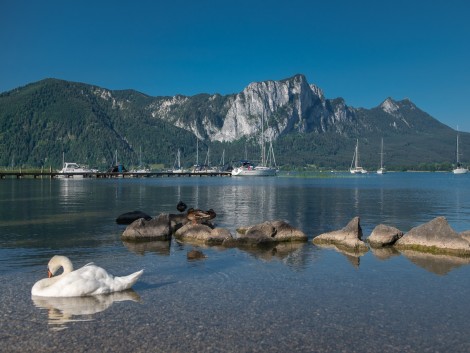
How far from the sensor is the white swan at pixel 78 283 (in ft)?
50.4

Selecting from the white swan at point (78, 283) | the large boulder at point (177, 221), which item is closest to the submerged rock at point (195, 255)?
the white swan at point (78, 283)

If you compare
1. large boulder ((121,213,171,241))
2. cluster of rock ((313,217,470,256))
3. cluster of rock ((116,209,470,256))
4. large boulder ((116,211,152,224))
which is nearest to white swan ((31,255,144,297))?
cluster of rock ((116,209,470,256))

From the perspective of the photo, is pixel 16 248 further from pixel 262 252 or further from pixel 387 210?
pixel 387 210

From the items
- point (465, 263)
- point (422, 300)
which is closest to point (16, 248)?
point (422, 300)

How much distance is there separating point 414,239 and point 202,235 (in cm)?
1221

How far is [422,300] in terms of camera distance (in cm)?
1561

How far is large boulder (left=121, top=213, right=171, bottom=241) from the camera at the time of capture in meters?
28.5

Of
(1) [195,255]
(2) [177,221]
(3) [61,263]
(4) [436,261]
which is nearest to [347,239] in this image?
(4) [436,261]

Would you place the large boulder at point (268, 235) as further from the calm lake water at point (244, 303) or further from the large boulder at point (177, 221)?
the large boulder at point (177, 221)

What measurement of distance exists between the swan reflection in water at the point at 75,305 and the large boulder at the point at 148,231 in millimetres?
12264

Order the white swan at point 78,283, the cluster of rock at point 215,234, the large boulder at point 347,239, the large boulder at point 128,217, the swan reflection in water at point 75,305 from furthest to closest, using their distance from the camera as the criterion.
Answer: the large boulder at point 128,217, the cluster of rock at point 215,234, the large boulder at point 347,239, the white swan at point 78,283, the swan reflection in water at point 75,305

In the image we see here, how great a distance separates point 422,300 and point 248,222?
23637 millimetres

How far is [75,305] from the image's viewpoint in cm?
1463

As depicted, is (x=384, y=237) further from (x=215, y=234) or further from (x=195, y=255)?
(x=195, y=255)
